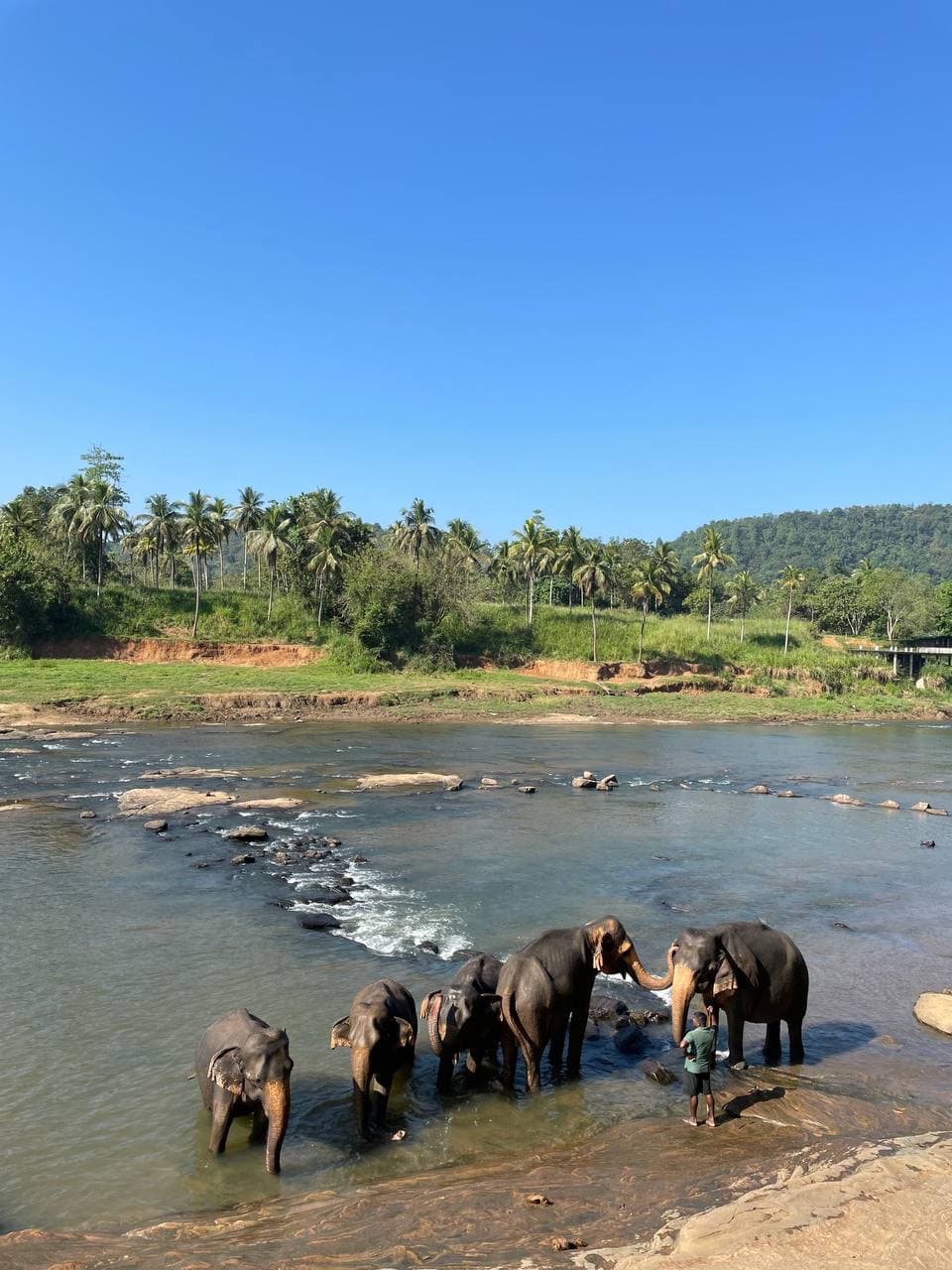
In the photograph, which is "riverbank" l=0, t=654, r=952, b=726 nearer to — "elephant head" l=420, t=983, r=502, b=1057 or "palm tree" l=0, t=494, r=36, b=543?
"palm tree" l=0, t=494, r=36, b=543

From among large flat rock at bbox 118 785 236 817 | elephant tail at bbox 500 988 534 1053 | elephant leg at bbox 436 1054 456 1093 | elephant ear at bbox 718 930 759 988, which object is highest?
elephant ear at bbox 718 930 759 988

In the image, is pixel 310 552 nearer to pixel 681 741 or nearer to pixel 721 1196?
pixel 681 741

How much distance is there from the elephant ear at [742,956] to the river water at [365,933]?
5.04 feet

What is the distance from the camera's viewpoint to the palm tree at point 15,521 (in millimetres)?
70906

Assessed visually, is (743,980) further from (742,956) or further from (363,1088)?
(363,1088)

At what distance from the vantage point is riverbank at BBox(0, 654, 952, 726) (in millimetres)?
48344

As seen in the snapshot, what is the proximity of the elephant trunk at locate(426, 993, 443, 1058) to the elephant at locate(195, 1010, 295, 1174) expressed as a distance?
191 cm

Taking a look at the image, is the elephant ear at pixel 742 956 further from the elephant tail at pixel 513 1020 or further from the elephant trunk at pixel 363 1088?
the elephant trunk at pixel 363 1088

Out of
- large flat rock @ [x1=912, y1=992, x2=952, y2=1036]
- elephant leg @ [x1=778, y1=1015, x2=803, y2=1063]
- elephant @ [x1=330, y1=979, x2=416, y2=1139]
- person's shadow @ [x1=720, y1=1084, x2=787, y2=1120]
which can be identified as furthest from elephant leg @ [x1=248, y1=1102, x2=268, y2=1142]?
large flat rock @ [x1=912, y1=992, x2=952, y2=1036]

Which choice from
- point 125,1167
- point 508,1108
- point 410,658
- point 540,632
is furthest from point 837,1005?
point 540,632

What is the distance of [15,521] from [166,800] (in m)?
60.5

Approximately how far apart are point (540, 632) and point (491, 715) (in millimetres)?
26163

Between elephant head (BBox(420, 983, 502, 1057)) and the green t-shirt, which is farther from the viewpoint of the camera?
elephant head (BBox(420, 983, 502, 1057))

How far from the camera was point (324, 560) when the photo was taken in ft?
247
